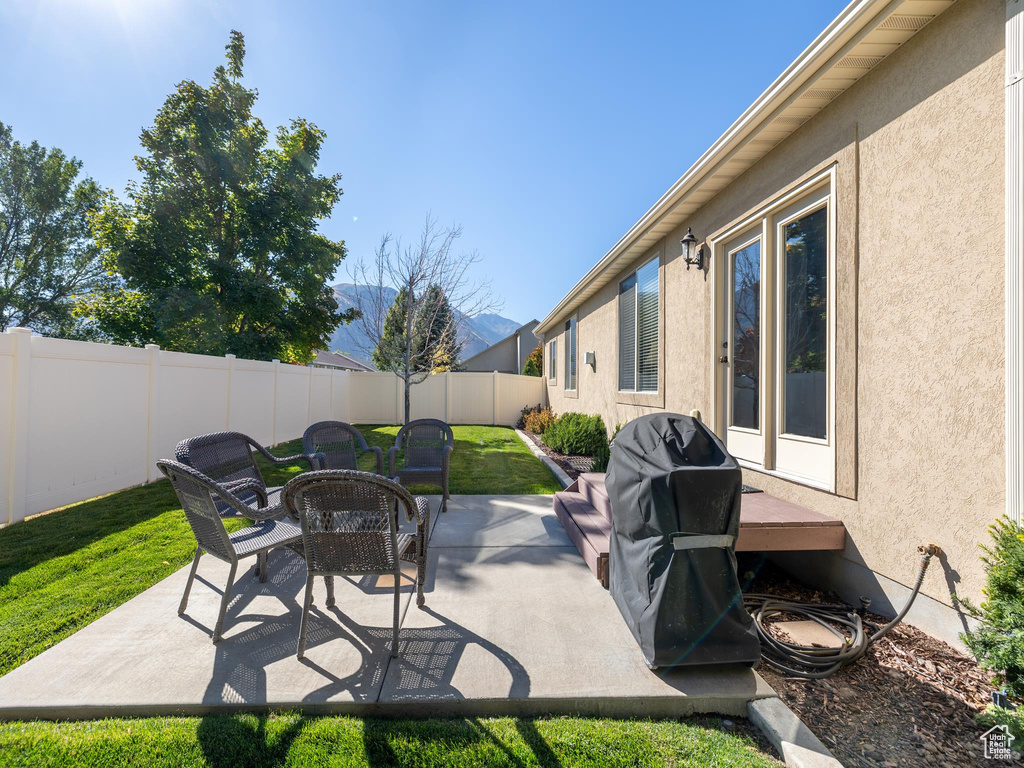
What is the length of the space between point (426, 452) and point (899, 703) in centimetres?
472

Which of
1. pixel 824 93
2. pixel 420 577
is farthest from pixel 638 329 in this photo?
pixel 420 577

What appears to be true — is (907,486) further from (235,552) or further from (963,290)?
(235,552)

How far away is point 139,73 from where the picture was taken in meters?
10.8

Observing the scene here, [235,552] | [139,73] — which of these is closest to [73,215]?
[139,73]

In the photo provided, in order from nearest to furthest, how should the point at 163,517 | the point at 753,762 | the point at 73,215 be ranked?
the point at 753,762, the point at 163,517, the point at 73,215

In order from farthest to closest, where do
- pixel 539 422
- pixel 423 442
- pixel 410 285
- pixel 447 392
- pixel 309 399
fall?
pixel 447 392
pixel 539 422
pixel 309 399
pixel 410 285
pixel 423 442

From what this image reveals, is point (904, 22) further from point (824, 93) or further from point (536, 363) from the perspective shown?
point (536, 363)

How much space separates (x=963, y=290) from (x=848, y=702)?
2228 mm

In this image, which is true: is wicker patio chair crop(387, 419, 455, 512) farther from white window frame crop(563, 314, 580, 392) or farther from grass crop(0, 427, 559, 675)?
white window frame crop(563, 314, 580, 392)

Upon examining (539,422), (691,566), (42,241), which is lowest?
(539,422)

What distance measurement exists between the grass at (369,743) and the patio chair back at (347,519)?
0.76m

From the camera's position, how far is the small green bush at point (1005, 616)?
6.10ft

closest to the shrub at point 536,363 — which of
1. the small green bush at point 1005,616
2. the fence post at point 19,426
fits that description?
the fence post at point 19,426

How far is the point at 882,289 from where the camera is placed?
2920 mm
